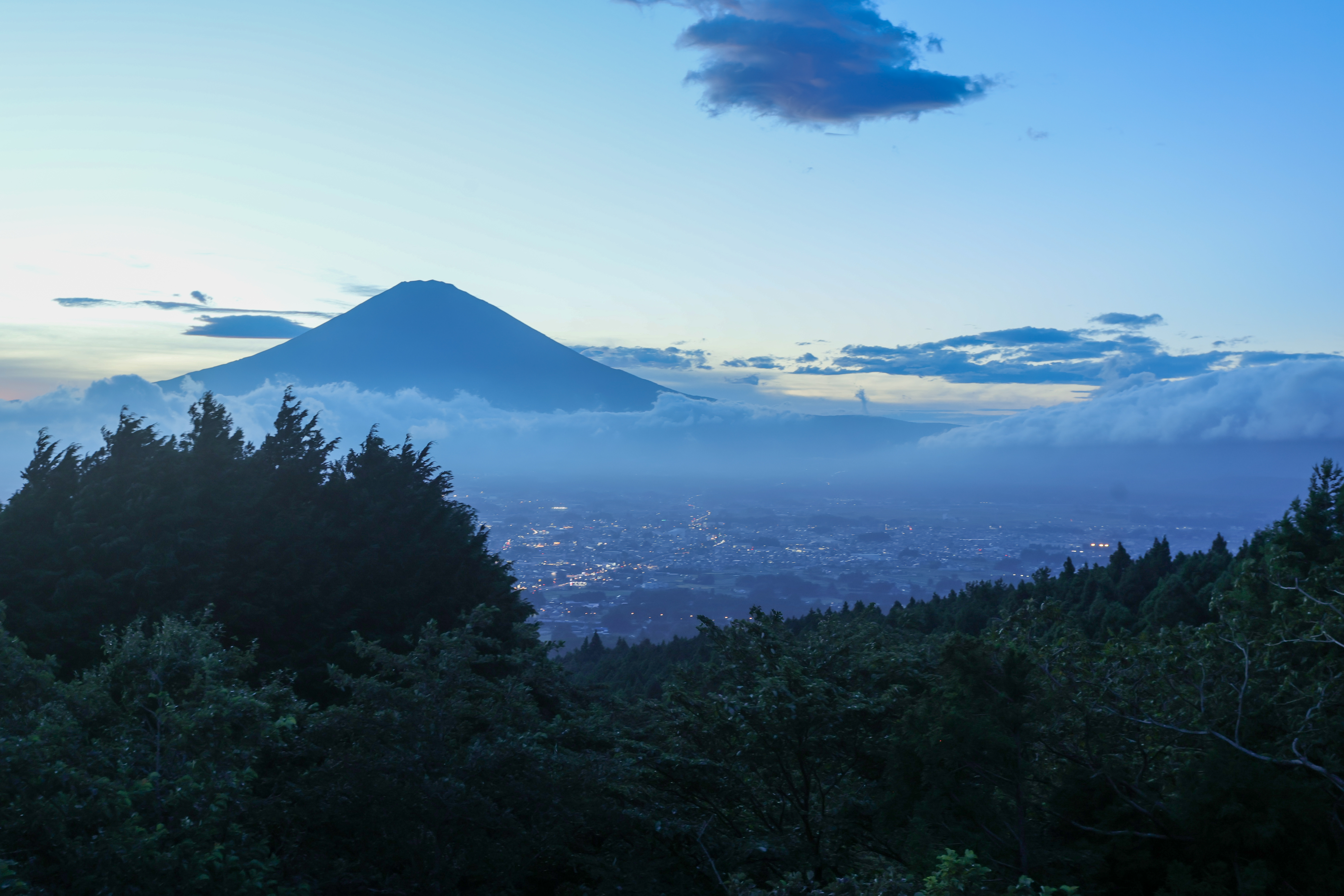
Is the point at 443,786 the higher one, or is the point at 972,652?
the point at 972,652

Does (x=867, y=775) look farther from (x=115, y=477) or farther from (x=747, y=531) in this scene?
(x=747, y=531)

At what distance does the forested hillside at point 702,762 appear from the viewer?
21.1 feet

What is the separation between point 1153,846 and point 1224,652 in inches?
149

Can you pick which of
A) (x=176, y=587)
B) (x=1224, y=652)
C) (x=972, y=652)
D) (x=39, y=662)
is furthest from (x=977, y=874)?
(x=176, y=587)

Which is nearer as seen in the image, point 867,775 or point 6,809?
point 6,809

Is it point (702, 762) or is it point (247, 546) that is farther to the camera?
point (247, 546)

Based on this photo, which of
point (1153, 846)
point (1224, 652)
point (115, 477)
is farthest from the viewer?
point (115, 477)

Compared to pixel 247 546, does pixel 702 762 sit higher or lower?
lower

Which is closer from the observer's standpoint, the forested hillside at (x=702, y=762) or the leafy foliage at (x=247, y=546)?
the forested hillside at (x=702, y=762)

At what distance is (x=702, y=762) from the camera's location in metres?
10.3

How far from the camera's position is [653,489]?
19962 cm

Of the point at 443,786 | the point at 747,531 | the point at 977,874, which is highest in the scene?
the point at 977,874

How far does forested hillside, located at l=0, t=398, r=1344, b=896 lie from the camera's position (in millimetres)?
6430

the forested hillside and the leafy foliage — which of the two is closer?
the forested hillside
